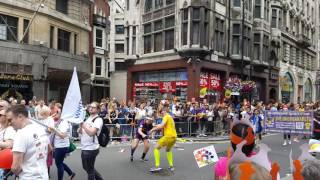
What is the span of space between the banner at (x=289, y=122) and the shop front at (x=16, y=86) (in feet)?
48.4

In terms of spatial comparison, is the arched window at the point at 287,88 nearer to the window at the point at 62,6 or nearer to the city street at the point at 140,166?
the window at the point at 62,6

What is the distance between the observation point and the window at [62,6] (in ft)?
104

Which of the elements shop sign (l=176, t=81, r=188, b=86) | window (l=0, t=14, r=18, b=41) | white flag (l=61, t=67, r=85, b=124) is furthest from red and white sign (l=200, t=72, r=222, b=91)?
white flag (l=61, t=67, r=85, b=124)

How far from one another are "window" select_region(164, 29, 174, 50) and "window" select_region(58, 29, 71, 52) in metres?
7.64

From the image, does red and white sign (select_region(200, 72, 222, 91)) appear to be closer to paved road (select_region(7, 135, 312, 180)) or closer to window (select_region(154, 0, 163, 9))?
window (select_region(154, 0, 163, 9))

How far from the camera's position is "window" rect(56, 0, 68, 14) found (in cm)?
3160

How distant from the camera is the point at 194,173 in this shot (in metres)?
11.1

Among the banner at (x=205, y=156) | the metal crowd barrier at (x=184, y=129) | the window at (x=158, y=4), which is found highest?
the window at (x=158, y=4)

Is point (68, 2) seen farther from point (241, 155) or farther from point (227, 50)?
point (241, 155)

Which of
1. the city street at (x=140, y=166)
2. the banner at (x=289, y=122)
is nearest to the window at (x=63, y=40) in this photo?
the city street at (x=140, y=166)

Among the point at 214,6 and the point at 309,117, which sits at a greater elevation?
the point at 214,6

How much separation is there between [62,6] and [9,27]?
6548mm

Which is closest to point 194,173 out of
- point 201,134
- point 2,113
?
point 2,113

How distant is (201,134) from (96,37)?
93.6 feet
